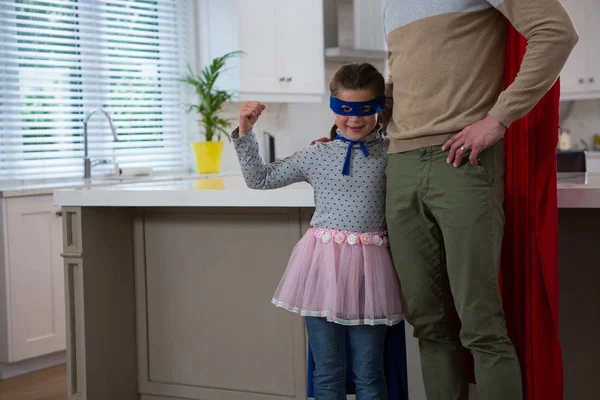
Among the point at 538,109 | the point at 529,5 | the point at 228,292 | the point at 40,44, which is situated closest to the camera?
the point at 529,5

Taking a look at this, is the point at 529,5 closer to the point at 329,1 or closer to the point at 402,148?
the point at 402,148

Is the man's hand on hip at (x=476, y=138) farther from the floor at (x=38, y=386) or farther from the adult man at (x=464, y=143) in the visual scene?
the floor at (x=38, y=386)

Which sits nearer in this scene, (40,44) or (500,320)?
(500,320)

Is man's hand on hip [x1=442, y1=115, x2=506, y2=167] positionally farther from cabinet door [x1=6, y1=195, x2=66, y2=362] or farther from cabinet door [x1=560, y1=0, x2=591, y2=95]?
cabinet door [x1=560, y1=0, x2=591, y2=95]

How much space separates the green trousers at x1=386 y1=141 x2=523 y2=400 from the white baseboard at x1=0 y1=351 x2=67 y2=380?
2.61 meters

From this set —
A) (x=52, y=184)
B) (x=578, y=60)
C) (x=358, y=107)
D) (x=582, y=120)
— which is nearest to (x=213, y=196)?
(x=358, y=107)

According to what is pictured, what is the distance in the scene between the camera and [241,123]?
2008 mm

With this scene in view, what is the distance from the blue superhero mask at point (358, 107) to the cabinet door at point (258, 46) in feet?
9.86

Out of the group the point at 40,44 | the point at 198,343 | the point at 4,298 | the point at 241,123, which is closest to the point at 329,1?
the point at 40,44

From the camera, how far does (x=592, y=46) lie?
5320mm

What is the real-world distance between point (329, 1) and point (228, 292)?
322 cm

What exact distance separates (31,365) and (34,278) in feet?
1.48

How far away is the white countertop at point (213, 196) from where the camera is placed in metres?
2.03

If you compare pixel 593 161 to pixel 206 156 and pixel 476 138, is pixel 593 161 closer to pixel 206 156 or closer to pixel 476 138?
pixel 206 156
